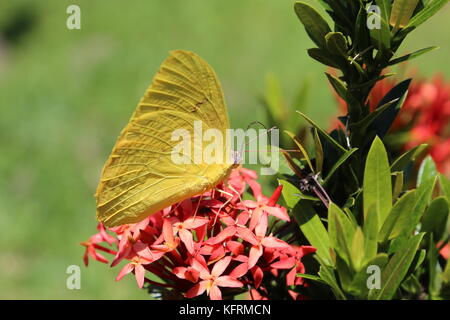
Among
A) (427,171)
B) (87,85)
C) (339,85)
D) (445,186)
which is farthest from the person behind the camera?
(87,85)

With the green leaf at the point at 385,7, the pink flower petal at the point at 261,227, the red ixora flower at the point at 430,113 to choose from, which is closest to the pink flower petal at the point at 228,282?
the pink flower petal at the point at 261,227

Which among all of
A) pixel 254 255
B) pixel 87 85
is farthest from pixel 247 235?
pixel 87 85

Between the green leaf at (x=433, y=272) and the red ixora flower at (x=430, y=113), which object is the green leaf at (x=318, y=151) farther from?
the red ixora flower at (x=430, y=113)

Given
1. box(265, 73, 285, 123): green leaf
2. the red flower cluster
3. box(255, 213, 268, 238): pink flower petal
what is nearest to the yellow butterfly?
the red flower cluster

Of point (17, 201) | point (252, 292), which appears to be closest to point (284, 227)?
point (252, 292)

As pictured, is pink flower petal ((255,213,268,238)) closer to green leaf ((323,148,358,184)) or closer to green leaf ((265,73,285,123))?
green leaf ((323,148,358,184))

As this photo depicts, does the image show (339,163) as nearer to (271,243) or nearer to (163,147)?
(271,243)
